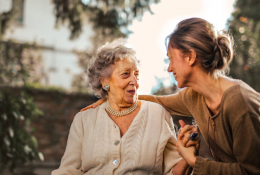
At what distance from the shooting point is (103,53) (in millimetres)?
2588

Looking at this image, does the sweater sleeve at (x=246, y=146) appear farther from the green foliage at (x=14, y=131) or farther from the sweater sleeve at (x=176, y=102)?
the green foliage at (x=14, y=131)

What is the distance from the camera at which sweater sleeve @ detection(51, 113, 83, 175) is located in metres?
2.43

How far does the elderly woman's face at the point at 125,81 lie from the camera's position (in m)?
2.50

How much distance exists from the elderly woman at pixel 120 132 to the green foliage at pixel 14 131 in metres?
2.39

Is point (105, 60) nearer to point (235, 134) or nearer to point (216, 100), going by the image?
point (216, 100)

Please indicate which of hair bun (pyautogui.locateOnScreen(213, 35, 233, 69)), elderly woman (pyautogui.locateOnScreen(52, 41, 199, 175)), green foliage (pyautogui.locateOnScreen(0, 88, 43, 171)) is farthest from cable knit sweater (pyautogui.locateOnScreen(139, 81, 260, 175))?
green foliage (pyautogui.locateOnScreen(0, 88, 43, 171))

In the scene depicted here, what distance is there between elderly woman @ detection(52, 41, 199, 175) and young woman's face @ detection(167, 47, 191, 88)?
42cm

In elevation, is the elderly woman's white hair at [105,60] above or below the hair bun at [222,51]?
below

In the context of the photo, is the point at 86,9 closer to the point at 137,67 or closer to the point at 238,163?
the point at 137,67

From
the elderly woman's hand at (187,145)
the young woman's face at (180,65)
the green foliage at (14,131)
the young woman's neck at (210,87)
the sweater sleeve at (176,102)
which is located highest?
the young woman's face at (180,65)

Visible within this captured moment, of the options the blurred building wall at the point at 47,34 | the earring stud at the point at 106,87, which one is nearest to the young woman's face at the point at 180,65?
the earring stud at the point at 106,87

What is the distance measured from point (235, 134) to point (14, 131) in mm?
3731

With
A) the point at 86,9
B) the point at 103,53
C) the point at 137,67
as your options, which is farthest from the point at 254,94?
the point at 86,9

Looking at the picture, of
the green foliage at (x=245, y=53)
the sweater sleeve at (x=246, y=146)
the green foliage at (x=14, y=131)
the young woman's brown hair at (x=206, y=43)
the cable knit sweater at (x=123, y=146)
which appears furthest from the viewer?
the green foliage at (x=245, y=53)
